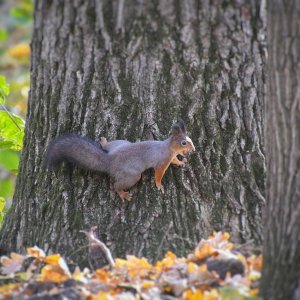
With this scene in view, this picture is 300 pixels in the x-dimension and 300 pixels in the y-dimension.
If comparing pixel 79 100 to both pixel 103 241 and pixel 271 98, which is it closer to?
pixel 103 241

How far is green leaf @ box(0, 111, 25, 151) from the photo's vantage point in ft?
14.6

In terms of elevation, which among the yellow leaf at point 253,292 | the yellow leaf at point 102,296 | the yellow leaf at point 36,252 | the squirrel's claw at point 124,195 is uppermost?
the squirrel's claw at point 124,195

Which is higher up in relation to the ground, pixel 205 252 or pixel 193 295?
pixel 205 252

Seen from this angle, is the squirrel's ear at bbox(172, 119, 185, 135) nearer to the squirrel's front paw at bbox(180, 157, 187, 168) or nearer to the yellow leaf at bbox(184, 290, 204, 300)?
the squirrel's front paw at bbox(180, 157, 187, 168)

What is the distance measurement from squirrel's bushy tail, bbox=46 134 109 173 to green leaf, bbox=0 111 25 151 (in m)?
0.66

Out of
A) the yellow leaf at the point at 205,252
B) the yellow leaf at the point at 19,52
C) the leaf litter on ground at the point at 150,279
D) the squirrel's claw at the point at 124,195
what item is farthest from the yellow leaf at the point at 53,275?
the yellow leaf at the point at 19,52

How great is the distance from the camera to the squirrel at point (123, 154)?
12.5 feet

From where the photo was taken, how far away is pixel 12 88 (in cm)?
1002

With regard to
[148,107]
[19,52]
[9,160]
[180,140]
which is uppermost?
[19,52]

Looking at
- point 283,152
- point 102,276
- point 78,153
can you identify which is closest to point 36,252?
point 102,276

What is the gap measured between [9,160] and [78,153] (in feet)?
2.81

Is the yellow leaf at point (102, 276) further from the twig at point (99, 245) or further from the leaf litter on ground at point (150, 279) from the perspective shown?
the twig at point (99, 245)

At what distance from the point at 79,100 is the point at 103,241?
36.4 inches

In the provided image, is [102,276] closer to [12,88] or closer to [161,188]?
[161,188]
